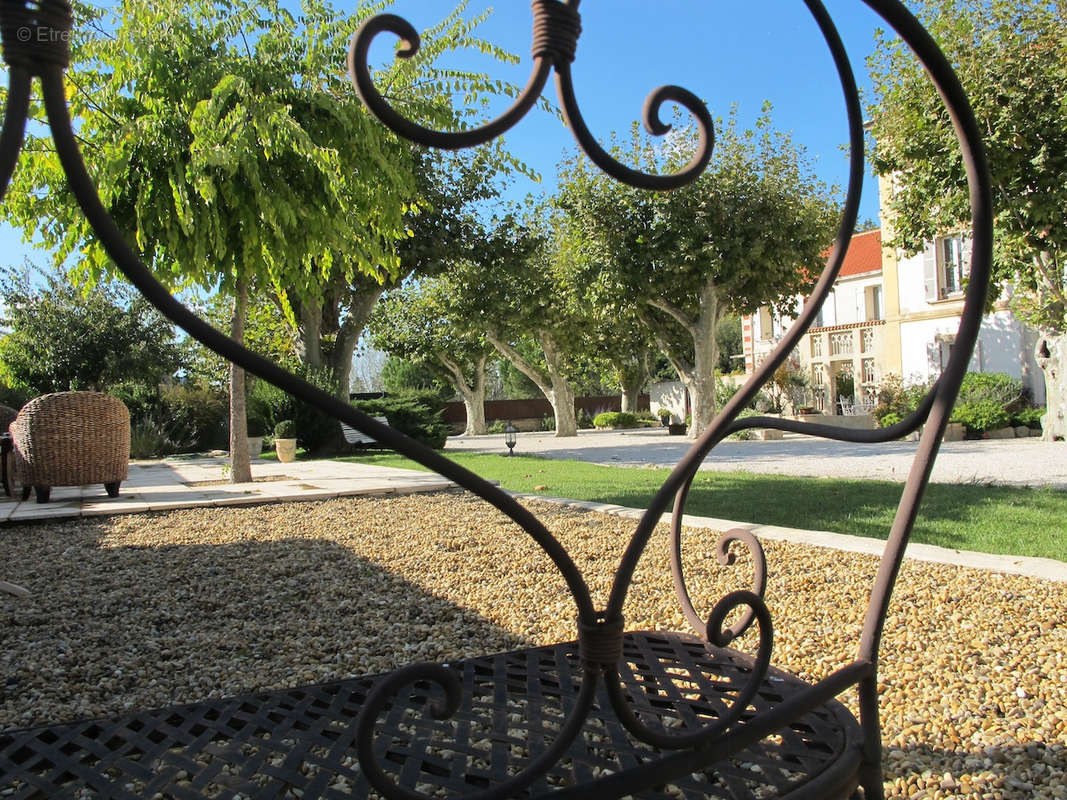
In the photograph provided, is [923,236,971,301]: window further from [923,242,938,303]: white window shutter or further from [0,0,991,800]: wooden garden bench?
[0,0,991,800]: wooden garden bench

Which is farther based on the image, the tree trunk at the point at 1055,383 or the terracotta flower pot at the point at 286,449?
the tree trunk at the point at 1055,383

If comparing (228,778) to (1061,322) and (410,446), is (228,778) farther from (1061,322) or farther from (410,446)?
(1061,322)

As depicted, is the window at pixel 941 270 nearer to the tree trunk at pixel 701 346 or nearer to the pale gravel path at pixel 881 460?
the tree trunk at pixel 701 346

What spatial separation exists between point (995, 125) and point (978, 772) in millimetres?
10159

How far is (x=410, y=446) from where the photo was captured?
2.30 feet

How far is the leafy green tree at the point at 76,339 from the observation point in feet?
52.5

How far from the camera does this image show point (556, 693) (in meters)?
1.33

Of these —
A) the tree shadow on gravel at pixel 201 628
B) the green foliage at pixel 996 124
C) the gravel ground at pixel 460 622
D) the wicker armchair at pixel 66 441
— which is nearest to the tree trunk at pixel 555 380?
the green foliage at pixel 996 124

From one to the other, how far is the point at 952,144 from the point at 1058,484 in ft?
15.6

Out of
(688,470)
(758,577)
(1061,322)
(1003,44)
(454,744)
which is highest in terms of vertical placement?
(1003,44)

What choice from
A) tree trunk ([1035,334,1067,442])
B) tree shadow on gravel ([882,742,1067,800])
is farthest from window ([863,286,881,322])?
tree shadow on gravel ([882,742,1067,800])

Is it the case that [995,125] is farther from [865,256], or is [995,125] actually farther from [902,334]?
[865,256]

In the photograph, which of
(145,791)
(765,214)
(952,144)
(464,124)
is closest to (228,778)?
(145,791)

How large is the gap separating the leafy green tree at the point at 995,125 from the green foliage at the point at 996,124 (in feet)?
0.04
